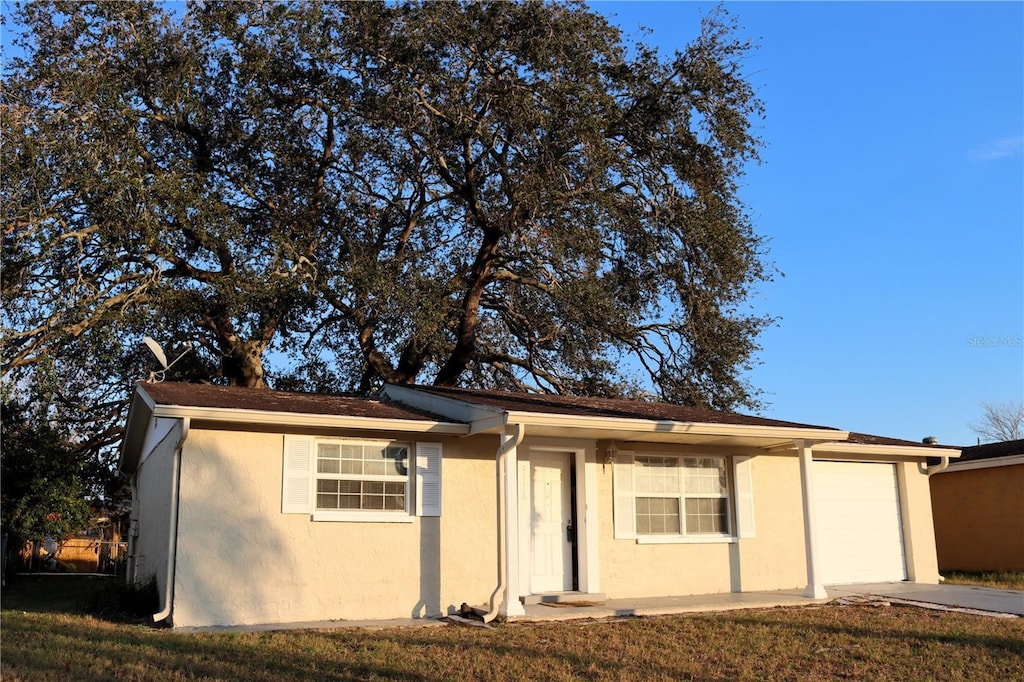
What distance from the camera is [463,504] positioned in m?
11.9

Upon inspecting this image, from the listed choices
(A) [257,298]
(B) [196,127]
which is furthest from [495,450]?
(B) [196,127]

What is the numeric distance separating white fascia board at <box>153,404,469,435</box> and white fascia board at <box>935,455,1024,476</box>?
11842 mm

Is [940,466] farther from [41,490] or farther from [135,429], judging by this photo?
[41,490]

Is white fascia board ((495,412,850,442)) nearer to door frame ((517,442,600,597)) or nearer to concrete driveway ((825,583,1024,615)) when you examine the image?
door frame ((517,442,600,597))

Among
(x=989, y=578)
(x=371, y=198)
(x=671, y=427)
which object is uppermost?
(x=371, y=198)

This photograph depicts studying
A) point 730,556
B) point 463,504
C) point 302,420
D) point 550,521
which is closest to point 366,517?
point 463,504

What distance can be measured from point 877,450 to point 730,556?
12.2 ft

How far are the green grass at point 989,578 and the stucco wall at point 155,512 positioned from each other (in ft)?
43.3

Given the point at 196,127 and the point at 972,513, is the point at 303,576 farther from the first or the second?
the point at 972,513

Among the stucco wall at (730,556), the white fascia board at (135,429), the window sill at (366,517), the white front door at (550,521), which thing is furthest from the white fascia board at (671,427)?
the white fascia board at (135,429)

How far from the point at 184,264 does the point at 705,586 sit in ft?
39.7

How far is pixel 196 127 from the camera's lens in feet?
63.1

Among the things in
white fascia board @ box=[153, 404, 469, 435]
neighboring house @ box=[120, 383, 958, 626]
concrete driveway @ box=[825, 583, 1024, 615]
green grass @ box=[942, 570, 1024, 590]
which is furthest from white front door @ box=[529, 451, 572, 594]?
green grass @ box=[942, 570, 1024, 590]

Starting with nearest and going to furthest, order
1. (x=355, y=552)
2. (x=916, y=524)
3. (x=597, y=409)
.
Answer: (x=355, y=552), (x=597, y=409), (x=916, y=524)
